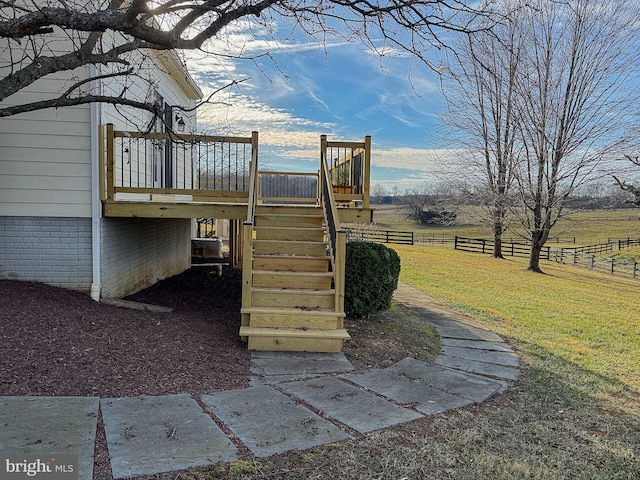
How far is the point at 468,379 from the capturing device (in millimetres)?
4094

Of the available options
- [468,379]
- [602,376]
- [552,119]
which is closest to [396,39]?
[468,379]

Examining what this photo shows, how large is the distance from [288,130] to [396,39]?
28.1 feet

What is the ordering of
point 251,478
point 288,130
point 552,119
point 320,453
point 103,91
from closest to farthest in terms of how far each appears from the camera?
point 251,478, point 320,453, point 103,91, point 288,130, point 552,119

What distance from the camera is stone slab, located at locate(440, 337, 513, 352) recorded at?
17.4 feet

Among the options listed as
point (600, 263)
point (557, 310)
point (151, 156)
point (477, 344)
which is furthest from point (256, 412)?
point (600, 263)

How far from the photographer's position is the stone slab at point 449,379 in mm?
3733

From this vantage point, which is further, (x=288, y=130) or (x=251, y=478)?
(x=288, y=130)

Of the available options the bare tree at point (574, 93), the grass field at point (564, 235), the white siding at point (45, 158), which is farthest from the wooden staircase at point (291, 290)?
the grass field at point (564, 235)

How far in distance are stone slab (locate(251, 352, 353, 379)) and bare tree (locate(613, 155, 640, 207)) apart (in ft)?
46.5

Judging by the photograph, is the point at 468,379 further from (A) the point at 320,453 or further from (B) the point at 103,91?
(B) the point at 103,91

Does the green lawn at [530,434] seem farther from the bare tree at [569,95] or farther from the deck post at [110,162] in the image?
the bare tree at [569,95]

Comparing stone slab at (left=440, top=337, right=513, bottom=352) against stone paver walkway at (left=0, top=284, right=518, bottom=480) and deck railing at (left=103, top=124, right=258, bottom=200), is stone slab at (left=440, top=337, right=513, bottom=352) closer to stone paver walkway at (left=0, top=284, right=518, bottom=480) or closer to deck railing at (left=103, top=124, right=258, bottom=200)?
stone paver walkway at (left=0, top=284, right=518, bottom=480)

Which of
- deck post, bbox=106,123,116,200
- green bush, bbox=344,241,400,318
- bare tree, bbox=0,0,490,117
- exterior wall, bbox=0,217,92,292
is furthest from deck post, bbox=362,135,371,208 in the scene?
exterior wall, bbox=0,217,92,292

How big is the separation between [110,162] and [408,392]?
4.62 metres
